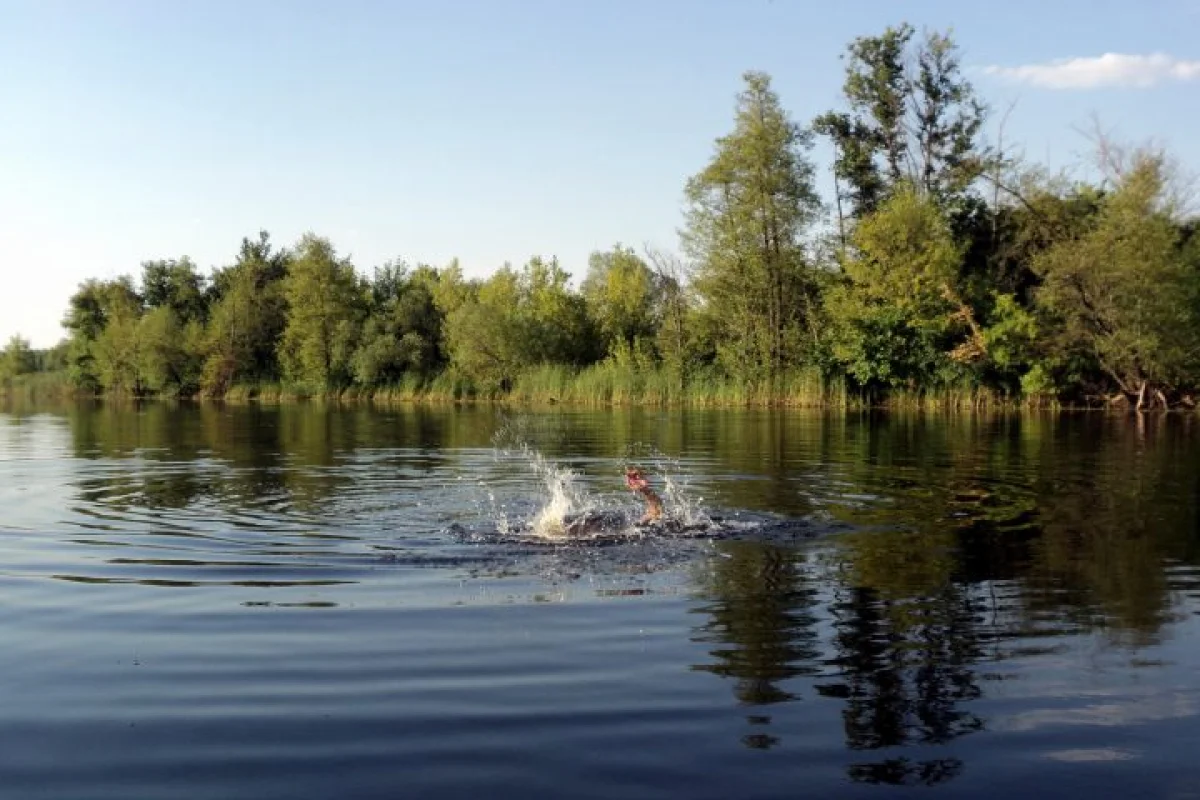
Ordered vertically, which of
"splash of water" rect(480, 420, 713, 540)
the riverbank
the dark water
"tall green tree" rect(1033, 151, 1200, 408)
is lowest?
the dark water

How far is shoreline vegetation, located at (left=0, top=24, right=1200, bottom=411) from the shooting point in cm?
4547

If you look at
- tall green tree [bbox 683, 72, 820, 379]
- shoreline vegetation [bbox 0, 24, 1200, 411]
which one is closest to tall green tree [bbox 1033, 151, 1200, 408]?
shoreline vegetation [bbox 0, 24, 1200, 411]

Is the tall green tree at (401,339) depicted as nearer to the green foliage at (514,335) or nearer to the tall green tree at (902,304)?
the green foliage at (514,335)

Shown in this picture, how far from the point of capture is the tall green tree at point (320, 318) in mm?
77438

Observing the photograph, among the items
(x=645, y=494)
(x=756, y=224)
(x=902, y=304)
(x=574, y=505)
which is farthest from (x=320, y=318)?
(x=645, y=494)

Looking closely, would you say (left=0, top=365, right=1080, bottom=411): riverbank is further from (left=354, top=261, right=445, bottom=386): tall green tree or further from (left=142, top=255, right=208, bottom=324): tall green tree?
(left=142, top=255, right=208, bottom=324): tall green tree

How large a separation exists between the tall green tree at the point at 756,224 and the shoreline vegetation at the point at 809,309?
0.38 feet

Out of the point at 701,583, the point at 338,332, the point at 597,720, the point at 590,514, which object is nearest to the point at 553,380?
the point at 338,332

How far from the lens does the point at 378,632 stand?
312 inches

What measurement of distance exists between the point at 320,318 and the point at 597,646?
75.4 m

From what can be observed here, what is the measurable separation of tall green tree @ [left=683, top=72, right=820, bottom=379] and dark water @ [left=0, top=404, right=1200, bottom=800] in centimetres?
4260

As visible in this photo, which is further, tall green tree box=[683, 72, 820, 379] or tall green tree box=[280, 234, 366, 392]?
tall green tree box=[280, 234, 366, 392]

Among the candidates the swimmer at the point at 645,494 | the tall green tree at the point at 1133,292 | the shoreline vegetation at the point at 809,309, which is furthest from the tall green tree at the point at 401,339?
the swimmer at the point at 645,494

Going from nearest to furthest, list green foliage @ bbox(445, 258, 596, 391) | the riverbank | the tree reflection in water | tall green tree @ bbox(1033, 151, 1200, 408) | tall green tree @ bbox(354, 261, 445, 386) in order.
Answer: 1. the tree reflection in water
2. tall green tree @ bbox(1033, 151, 1200, 408)
3. the riverbank
4. green foliage @ bbox(445, 258, 596, 391)
5. tall green tree @ bbox(354, 261, 445, 386)
